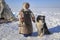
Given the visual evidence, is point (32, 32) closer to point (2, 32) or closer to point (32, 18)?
point (32, 18)

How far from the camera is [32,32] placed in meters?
1.85

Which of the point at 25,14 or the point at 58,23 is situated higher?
the point at 25,14

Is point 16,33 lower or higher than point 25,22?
lower

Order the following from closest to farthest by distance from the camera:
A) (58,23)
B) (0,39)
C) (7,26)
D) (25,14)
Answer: (0,39)
(25,14)
(7,26)
(58,23)

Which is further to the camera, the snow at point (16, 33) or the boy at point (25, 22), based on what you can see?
the boy at point (25, 22)

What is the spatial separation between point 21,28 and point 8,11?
24.7 inches

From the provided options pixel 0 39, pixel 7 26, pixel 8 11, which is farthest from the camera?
pixel 8 11

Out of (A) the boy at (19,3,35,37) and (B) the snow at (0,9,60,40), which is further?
(A) the boy at (19,3,35,37)

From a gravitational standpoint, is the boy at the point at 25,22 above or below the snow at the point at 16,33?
above

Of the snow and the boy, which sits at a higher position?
the boy

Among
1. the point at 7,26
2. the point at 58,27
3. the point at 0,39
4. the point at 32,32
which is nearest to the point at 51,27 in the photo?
the point at 58,27

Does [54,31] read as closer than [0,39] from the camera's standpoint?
No

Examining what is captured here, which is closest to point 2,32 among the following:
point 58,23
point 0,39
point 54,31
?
point 0,39

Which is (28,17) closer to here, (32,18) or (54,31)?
(32,18)
